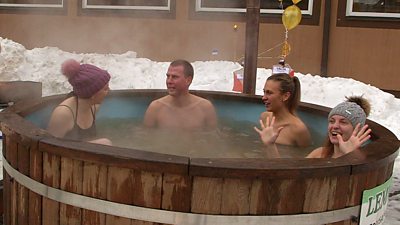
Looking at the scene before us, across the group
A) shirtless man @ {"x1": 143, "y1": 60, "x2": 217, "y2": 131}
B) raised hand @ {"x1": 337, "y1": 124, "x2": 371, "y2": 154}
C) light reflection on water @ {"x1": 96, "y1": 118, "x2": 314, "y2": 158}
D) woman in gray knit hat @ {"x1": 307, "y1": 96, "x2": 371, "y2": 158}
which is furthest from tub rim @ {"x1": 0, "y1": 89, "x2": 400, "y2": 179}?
shirtless man @ {"x1": 143, "y1": 60, "x2": 217, "y2": 131}

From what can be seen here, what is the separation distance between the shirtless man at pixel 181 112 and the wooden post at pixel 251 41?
0.87 meters

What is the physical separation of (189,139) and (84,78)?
1792 mm

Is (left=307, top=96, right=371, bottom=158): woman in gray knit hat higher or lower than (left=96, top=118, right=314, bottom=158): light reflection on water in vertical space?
higher

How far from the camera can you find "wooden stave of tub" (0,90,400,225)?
8.11 ft

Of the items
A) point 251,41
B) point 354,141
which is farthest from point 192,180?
point 251,41

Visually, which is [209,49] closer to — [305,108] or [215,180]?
[305,108]

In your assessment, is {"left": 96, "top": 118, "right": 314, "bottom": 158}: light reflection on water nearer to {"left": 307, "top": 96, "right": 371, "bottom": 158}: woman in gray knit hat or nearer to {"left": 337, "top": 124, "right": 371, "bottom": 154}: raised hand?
{"left": 307, "top": 96, "right": 371, "bottom": 158}: woman in gray knit hat

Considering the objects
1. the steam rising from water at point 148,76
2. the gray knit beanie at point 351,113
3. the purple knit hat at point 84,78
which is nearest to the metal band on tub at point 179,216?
the gray knit beanie at point 351,113

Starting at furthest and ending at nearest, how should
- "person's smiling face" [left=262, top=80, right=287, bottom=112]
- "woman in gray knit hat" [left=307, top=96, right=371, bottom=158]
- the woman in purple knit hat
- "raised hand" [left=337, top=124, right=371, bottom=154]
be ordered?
"person's smiling face" [left=262, top=80, right=287, bottom=112] → the woman in purple knit hat → "woman in gray knit hat" [left=307, top=96, right=371, bottom=158] → "raised hand" [left=337, top=124, right=371, bottom=154]

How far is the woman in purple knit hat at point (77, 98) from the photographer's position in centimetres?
358

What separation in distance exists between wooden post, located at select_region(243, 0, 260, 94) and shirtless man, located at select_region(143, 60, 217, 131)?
868 millimetres

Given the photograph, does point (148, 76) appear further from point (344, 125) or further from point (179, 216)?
point (179, 216)

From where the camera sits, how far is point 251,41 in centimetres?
584

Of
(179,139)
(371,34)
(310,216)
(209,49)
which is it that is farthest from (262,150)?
(209,49)
